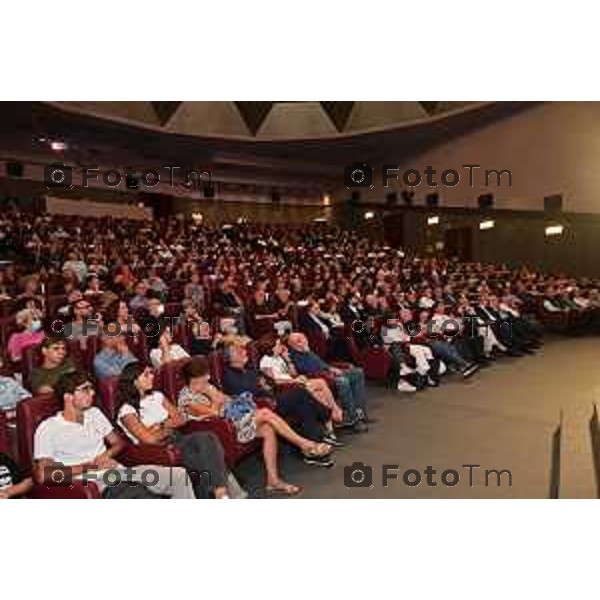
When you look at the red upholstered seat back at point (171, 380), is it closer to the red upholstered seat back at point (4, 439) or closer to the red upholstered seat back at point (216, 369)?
the red upholstered seat back at point (216, 369)

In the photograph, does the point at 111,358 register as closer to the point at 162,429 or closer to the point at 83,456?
the point at 162,429

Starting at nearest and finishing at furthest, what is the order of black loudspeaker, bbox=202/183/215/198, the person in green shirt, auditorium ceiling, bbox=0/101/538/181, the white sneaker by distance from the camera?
the person in green shirt → the white sneaker → auditorium ceiling, bbox=0/101/538/181 → black loudspeaker, bbox=202/183/215/198

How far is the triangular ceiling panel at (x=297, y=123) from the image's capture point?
14023 millimetres

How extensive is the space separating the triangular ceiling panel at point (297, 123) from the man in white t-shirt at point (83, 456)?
459 inches

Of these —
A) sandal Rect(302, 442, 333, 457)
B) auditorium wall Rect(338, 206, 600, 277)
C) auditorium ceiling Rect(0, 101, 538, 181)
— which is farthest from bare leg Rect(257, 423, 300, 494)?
auditorium ceiling Rect(0, 101, 538, 181)

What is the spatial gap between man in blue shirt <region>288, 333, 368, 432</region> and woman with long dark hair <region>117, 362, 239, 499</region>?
1.33 m

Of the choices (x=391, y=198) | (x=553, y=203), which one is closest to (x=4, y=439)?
(x=553, y=203)

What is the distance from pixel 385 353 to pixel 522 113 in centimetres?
721

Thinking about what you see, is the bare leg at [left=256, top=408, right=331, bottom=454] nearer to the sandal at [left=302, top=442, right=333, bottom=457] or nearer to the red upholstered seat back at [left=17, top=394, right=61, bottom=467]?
the sandal at [left=302, top=442, right=333, bottom=457]

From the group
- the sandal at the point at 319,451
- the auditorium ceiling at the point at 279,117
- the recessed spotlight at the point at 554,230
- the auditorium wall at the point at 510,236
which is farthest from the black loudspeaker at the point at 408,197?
the sandal at the point at 319,451

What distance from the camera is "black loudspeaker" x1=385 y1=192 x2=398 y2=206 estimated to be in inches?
573

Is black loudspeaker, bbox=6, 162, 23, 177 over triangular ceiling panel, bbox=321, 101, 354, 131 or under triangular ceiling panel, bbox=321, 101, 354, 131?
under
